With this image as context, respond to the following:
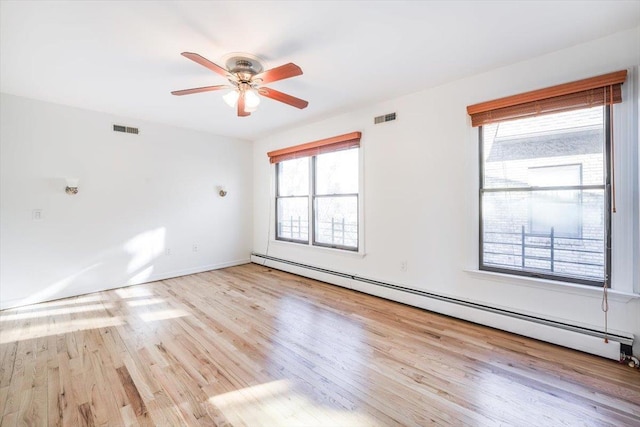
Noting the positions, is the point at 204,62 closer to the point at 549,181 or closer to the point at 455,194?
the point at 455,194

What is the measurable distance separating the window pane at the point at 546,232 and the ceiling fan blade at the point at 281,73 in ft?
7.68

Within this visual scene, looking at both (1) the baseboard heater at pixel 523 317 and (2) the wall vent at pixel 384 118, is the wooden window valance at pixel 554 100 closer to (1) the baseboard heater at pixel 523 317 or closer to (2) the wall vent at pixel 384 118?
(2) the wall vent at pixel 384 118

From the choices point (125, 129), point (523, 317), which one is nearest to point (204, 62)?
point (125, 129)

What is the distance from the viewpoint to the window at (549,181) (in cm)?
225

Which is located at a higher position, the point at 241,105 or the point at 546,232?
the point at 241,105

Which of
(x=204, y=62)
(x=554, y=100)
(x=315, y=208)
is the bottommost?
(x=315, y=208)

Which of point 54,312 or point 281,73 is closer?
point 281,73

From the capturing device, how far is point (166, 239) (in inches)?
181

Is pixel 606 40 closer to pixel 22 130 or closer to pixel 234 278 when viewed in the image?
pixel 234 278

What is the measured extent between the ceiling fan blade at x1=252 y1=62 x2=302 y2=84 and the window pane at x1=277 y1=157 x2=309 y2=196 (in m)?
2.40

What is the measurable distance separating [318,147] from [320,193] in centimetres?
78

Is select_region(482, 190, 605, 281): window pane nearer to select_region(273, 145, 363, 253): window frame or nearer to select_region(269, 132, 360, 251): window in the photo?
select_region(273, 145, 363, 253): window frame

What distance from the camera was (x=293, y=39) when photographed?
220 cm

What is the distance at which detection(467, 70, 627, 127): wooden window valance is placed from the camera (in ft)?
7.02
